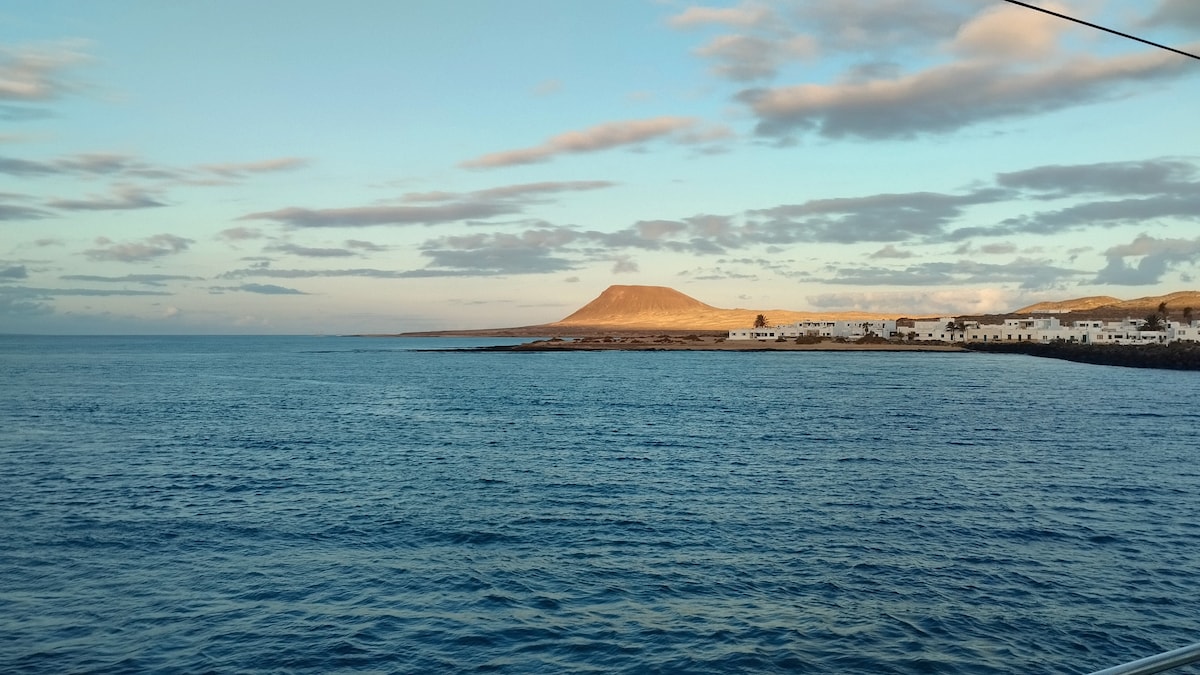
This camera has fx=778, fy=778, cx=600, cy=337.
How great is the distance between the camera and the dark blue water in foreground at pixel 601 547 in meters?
18.3

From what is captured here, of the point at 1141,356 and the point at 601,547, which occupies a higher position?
the point at 1141,356

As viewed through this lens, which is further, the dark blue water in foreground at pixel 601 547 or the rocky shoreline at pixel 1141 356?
the rocky shoreline at pixel 1141 356

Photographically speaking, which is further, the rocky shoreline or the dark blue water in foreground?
the rocky shoreline

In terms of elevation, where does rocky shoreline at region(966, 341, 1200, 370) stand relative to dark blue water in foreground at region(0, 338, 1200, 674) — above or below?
above

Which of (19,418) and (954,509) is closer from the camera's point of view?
(954,509)

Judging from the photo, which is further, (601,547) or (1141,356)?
(1141,356)

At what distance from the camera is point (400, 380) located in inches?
4843

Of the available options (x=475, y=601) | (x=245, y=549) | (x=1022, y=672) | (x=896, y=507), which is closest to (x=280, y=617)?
(x=475, y=601)

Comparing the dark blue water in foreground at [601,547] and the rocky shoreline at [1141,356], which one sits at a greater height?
the rocky shoreline at [1141,356]

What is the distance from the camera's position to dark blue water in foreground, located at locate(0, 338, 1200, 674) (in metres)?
18.3

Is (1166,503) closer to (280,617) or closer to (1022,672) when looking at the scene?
(1022,672)

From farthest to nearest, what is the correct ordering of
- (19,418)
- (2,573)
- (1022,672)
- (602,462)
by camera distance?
1. (19,418)
2. (602,462)
3. (2,573)
4. (1022,672)

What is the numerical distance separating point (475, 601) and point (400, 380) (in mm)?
105573

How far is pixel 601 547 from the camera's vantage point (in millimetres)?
26375
